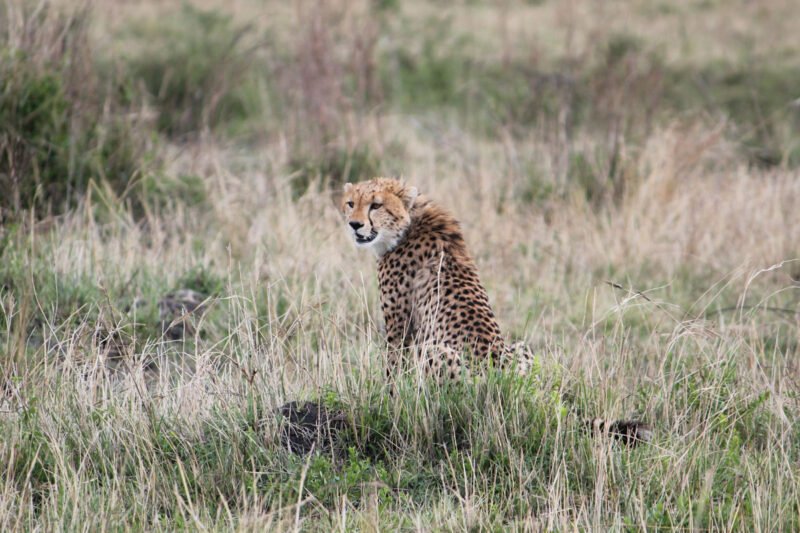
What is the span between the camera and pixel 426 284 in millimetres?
2955

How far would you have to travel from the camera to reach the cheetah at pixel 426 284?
8.86 ft

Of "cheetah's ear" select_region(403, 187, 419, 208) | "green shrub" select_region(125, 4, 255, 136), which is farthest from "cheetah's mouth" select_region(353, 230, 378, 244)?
"green shrub" select_region(125, 4, 255, 136)

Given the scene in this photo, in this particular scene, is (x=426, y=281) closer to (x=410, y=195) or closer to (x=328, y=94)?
(x=410, y=195)

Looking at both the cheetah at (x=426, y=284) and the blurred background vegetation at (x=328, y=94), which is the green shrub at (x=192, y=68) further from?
the cheetah at (x=426, y=284)

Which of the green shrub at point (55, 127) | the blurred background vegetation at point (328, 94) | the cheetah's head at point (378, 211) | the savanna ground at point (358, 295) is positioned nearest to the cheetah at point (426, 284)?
the cheetah's head at point (378, 211)

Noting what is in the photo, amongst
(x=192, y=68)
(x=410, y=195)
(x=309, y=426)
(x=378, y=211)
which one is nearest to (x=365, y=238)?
(x=378, y=211)

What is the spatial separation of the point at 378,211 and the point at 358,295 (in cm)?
37

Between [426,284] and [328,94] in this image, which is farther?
[328,94]

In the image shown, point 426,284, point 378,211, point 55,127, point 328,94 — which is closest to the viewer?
point 426,284

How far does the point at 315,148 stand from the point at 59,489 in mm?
3890

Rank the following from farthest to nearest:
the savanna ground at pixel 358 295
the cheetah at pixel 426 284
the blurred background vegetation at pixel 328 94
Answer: the blurred background vegetation at pixel 328 94 → the cheetah at pixel 426 284 → the savanna ground at pixel 358 295

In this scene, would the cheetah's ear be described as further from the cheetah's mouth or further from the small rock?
the small rock

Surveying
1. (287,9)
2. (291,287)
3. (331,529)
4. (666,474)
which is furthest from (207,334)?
(287,9)

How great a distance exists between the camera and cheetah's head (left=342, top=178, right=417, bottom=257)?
3.05 meters
